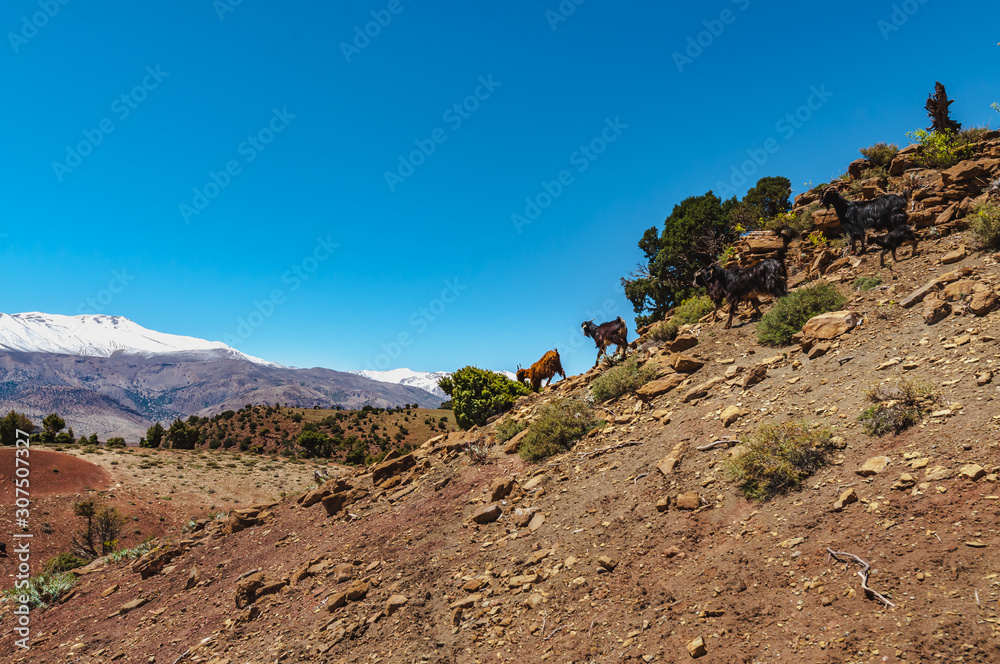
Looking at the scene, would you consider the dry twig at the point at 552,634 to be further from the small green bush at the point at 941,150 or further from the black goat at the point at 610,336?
the small green bush at the point at 941,150

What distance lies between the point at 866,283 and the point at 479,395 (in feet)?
43.6

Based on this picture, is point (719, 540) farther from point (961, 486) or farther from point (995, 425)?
point (995, 425)

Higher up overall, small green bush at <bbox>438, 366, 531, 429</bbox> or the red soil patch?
the red soil patch

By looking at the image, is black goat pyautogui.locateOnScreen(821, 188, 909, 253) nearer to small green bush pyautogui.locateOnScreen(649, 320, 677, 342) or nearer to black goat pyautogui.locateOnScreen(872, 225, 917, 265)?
black goat pyautogui.locateOnScreen(872, 225, 917, 265)

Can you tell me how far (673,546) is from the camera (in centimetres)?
651

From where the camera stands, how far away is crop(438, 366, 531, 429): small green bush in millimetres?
19078

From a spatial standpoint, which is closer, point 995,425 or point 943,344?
point 995,425

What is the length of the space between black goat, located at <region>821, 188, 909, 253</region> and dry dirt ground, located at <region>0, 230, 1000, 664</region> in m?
1.20

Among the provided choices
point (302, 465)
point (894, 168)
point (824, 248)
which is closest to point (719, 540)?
point (824, 248)

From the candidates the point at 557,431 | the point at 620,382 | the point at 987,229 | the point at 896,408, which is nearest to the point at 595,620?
the point at 896,408

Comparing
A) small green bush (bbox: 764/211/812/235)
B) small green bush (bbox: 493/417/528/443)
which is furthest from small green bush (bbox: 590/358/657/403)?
small green bush (bbox: 764/211/812/235)

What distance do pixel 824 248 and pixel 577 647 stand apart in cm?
1777

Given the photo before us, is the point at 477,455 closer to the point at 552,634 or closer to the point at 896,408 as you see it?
the point at 552,634

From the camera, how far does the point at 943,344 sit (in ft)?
27.3
